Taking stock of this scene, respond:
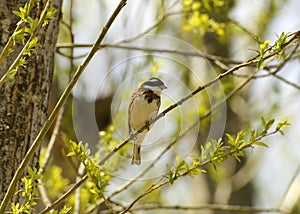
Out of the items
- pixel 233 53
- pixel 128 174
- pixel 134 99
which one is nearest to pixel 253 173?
pixel 233 53

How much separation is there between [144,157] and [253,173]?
10.8 ft

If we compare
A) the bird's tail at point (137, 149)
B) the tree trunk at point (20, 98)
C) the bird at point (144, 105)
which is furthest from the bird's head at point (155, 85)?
the tree trunk at point (20, 98)

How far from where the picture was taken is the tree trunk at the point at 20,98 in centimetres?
168

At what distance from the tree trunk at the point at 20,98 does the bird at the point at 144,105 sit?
0.26m

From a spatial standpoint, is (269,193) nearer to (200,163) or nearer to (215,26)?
(215,26)

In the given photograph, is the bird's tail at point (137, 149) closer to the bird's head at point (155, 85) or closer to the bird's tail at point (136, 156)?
the bird's tail at point (136, 156)

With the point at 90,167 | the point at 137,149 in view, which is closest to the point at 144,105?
the point at 137,149

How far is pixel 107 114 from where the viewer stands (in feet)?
11.7

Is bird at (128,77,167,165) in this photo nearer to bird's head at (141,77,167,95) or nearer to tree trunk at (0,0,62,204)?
bird's head at (141,77,167,95)

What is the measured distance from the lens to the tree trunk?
1.68 meters

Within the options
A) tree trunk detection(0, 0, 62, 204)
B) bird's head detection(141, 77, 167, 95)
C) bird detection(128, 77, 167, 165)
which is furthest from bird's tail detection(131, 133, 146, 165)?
tree trunk detection(0, 0, 62, 204)

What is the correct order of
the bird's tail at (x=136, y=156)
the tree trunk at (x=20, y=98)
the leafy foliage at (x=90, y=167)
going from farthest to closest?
the bird's tail at (x=136, y=156)
the tree trunk at (x=20, y=98)
the leafy foliage at (x=90, y=167)

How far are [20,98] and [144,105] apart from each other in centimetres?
36

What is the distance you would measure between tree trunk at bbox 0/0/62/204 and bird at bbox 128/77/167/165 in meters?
0.26
